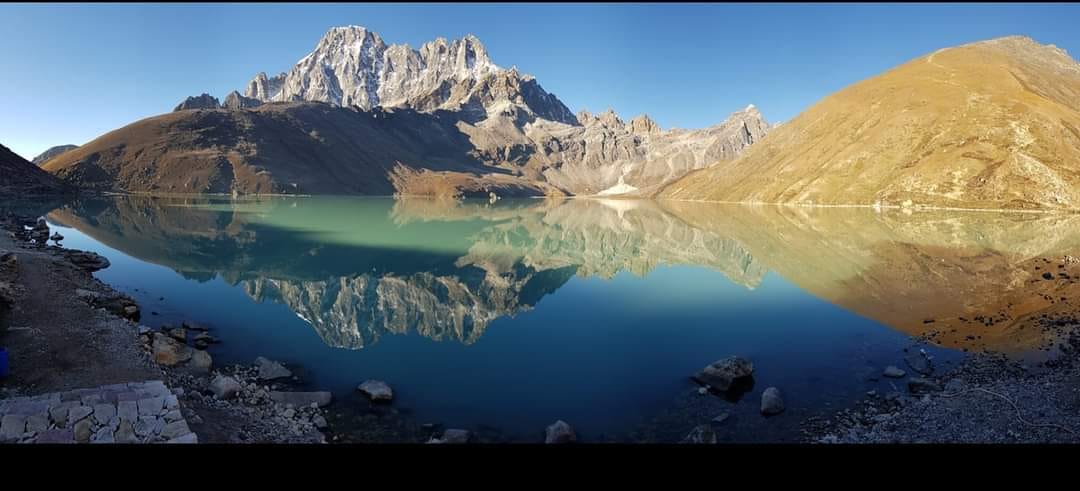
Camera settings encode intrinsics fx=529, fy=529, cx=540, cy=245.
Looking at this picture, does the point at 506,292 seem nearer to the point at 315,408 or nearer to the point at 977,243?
the point at 315,408

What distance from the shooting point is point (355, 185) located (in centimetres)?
19162

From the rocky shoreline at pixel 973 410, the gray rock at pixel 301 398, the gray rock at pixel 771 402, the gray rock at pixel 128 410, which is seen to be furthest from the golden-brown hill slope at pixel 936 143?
the gray rock at pixel 128 410

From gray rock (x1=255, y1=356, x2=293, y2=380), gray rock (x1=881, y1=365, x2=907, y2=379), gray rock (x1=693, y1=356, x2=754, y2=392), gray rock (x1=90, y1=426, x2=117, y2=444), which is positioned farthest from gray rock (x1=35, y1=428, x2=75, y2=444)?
gray rock (x1=881, y1=365, x2=907, y2=379)

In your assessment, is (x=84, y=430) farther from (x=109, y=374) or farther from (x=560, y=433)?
(x=560, y=433)

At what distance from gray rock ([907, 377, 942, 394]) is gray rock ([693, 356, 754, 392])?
4052 mm

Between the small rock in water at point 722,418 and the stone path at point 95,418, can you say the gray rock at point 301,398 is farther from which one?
the small rock in water at point 722,418

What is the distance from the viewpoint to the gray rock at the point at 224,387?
42.1 ft

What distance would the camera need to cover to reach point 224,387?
42.7ft

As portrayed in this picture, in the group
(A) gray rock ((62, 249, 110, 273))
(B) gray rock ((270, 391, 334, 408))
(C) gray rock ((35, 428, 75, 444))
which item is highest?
(A) gray rock ((62, 249, 110, 273))

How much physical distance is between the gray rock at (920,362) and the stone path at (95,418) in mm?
18683

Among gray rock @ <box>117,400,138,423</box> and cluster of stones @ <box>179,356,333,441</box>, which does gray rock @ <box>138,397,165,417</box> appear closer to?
gray rock @ <box>117,400,138,423</box>

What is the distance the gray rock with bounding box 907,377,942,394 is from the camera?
46.3ft
